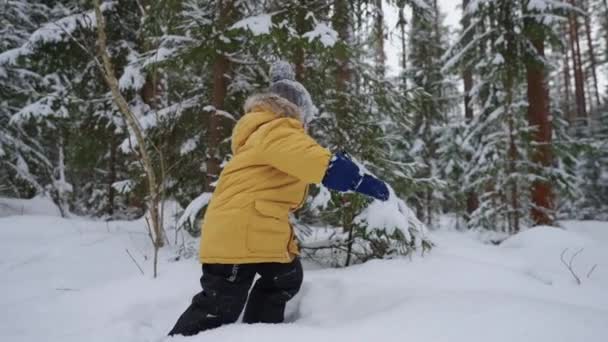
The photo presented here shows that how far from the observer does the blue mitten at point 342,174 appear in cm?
241

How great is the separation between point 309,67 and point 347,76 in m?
0.61

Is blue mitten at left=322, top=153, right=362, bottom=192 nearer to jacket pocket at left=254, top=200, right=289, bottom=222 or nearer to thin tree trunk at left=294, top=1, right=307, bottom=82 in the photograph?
jacket pocket at left=254, top=200, right=289, bottom=222

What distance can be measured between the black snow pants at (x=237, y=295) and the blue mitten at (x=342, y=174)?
0.86m

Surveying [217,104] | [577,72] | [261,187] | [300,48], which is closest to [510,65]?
[300,48]

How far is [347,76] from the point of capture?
5.77 metres

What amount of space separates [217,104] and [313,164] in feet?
11.7

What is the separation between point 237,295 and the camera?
9.03 feet

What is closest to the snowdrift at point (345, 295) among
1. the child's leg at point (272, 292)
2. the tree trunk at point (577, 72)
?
the child's leg at point (272, 292)

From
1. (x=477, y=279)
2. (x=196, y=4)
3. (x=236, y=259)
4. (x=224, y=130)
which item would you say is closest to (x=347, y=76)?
(x=224, y=130)

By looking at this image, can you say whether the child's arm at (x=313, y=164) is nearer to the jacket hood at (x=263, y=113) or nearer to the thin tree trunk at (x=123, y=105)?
the jacket hood at (x=263, y=113)

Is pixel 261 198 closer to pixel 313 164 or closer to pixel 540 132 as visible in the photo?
pixel 313 164

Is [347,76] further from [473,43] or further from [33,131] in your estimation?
[33,131]

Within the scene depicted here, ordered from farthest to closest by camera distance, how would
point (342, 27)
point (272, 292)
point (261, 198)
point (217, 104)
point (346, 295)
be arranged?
point (342, 27) → point (217, 104) → point (346, 295) → point (272, 292) → point (261, 198)

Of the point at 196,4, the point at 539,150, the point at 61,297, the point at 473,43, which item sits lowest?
the point at 61,297
